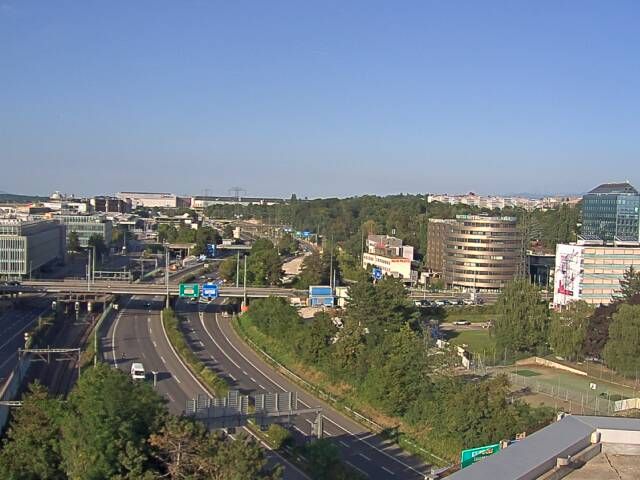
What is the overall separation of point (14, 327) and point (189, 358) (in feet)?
23.1

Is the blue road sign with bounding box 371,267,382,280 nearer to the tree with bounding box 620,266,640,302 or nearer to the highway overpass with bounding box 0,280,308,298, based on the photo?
the highway overpass with bounding box 0,280,308,298

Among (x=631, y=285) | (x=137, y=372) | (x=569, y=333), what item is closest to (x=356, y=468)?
(x=137, y=372)

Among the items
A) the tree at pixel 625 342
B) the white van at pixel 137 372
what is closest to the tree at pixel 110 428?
the white van at pixel 137 372

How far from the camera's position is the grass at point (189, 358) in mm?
16402

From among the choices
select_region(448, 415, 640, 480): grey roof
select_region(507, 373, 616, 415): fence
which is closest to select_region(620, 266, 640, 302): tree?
select_region(507, 373, 616, 415): fence

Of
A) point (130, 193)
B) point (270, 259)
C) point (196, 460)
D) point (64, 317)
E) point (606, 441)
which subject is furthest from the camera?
point (130, 193)

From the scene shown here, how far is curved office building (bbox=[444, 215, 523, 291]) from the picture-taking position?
3375 centimetres

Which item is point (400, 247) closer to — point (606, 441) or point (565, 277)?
point (565, 277)

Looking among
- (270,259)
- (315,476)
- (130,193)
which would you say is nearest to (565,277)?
(270,259)

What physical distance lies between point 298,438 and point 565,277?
56.0ft

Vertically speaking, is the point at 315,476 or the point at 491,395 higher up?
the point at 491,395

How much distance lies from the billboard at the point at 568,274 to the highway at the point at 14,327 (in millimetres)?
17699

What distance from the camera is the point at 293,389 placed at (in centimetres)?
1681

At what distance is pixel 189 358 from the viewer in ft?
62.8
